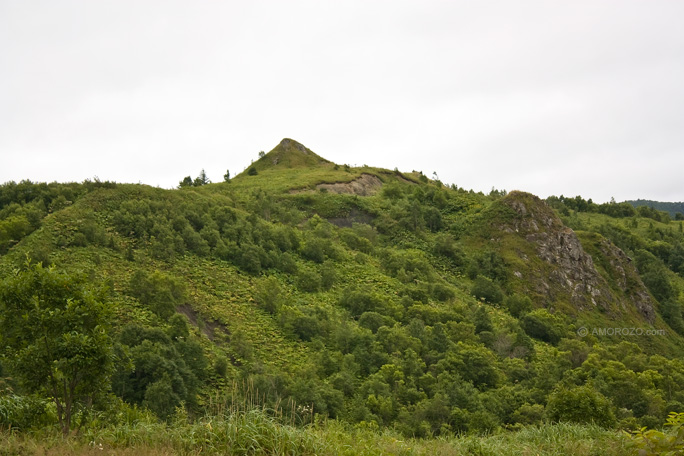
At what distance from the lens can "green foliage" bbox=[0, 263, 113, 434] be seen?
1087 centimetres

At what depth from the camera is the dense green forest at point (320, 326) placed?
11.2 metres

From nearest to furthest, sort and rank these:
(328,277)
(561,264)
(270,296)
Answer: (270,296)
(328,277)
(561,264)

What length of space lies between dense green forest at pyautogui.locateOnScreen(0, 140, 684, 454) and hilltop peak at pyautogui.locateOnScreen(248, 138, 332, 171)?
2043 cm

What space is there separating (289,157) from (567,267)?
46044mm

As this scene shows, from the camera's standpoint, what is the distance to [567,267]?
5766 centimetres

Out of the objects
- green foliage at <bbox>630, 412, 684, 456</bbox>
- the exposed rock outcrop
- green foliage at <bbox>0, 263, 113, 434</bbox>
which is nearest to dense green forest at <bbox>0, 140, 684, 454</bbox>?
green foliage at <bbox>0, 263, 113, 434</bbox>

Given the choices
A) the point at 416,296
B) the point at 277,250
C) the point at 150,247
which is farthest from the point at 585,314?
the point at 150,247

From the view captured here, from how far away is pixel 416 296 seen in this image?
42.2m

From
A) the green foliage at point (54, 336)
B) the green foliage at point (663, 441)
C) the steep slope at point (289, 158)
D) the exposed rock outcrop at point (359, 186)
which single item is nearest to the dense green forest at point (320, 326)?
the green foliage at point (54, 336)

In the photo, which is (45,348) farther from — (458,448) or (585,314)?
(585,314)

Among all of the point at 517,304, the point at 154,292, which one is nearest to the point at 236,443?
the point at 154,292

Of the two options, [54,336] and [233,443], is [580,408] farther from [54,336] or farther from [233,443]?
[54,336]

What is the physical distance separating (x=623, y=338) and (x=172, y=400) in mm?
43905

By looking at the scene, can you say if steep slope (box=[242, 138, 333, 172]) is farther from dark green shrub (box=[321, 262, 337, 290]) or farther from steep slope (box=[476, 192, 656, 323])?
dark green shrub (box=[321, 262, 337, 290])
